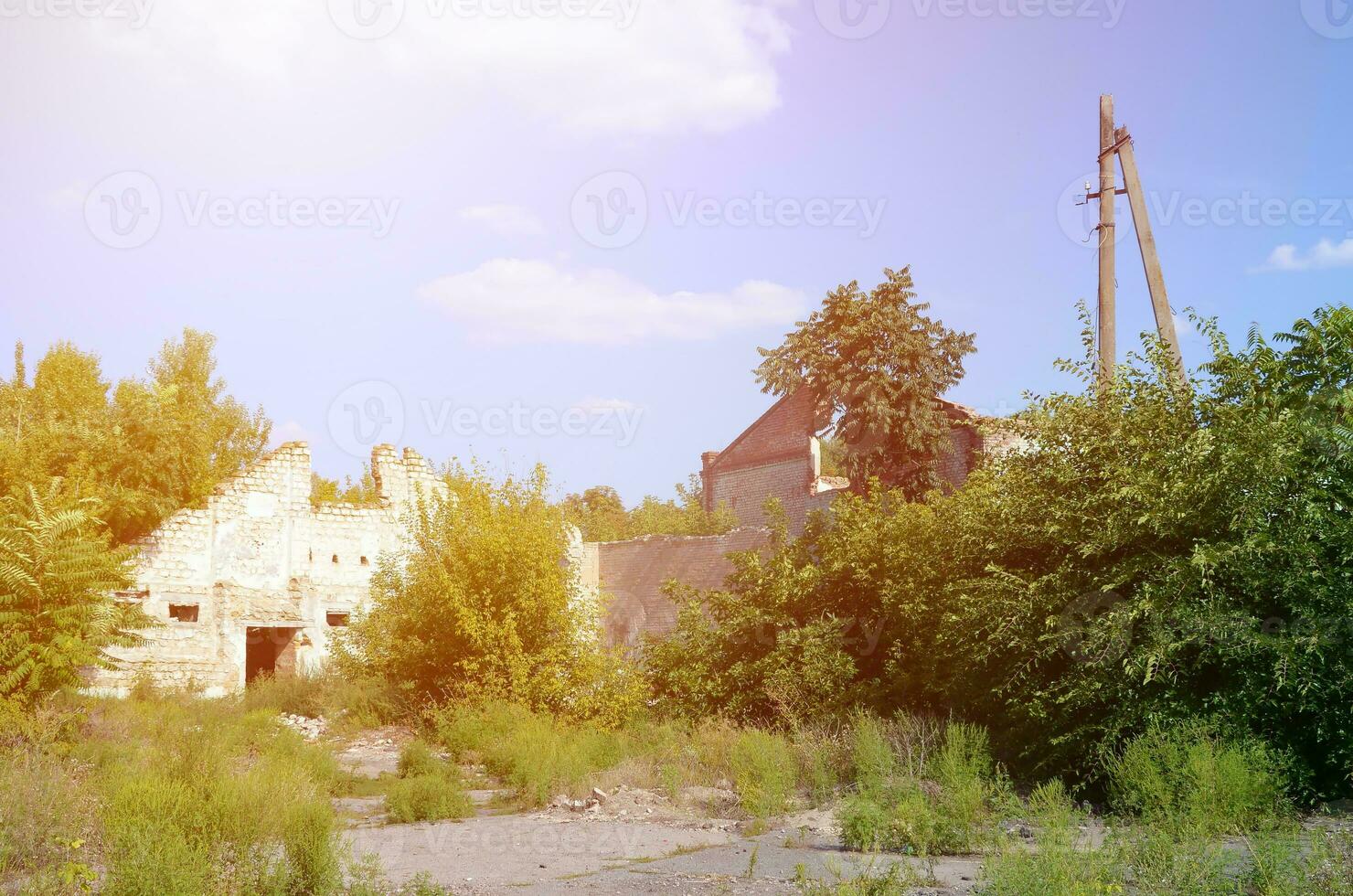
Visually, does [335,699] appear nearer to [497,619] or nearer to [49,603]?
[497,619]

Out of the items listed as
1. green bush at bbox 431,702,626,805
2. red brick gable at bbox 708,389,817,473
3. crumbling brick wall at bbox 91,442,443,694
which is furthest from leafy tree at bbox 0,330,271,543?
red brick gable at bbox 708,389,817,473

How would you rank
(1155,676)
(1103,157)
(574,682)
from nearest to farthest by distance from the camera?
(1155,676)
(1103,157)
(574,682)

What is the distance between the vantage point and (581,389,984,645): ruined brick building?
85.9 ft

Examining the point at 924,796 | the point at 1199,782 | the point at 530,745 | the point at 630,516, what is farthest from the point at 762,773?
the point at 630,516

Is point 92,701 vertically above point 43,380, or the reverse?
point 43,380

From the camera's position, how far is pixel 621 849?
11.2 metres

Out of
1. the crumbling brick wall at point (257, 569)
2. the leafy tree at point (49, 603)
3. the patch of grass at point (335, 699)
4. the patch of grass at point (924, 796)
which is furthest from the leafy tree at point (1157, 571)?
the crumbling brick wall at point (257, 569)

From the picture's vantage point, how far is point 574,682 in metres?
19.0

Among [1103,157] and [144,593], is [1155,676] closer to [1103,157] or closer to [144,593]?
[1103,157]

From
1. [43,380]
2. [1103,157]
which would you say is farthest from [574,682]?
[43,380]

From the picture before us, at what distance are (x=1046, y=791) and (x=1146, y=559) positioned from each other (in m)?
3.27

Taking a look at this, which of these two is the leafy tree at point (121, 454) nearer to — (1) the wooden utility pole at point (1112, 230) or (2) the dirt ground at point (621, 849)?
(2) the dirt ground at point (621, 849)

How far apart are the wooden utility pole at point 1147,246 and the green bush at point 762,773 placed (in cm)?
Answer: 710

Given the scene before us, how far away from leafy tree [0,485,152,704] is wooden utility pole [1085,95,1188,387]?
47.3ft
